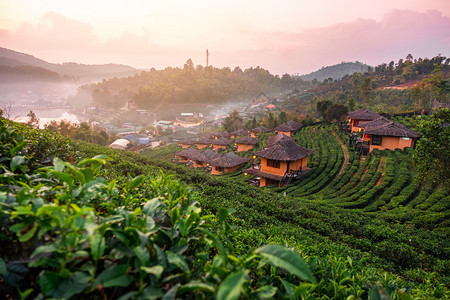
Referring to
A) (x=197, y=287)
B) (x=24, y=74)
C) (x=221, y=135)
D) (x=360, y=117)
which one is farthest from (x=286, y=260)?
(x=24, y=74)

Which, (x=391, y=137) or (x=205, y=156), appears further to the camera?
(x=205, y=156)

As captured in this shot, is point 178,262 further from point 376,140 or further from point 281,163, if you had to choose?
point 376,140

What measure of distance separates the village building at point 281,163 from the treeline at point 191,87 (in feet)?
349

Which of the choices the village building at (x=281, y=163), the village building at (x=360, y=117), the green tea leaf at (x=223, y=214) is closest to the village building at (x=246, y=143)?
the village building at (x=281, y=163)

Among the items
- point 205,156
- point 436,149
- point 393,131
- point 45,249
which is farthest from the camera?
point 205,156

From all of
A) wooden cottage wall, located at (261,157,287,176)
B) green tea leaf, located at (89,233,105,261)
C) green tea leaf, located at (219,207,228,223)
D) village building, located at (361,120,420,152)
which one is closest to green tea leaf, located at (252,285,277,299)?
green tea leaf, located at (219,207,228,223)

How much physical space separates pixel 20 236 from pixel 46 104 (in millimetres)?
174258

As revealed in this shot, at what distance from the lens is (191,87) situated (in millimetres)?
128125

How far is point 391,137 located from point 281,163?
1095cm

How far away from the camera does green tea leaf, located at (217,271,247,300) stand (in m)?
0.95

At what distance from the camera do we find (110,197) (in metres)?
1.95

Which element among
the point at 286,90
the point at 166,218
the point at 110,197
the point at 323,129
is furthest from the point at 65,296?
the point at 286,90

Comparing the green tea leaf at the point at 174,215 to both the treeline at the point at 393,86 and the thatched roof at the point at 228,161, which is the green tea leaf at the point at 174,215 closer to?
the thatched roof at the point at 228,161

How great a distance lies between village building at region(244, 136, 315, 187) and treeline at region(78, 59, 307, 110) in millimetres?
106279
